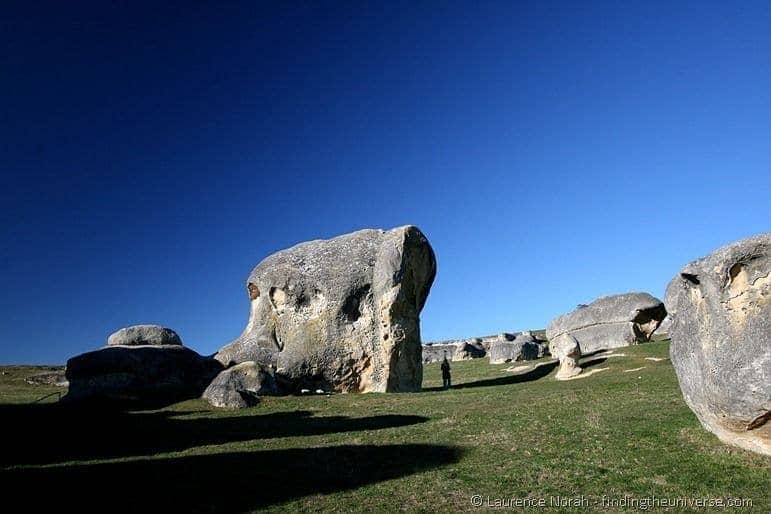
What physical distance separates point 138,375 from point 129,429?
10.3 meters

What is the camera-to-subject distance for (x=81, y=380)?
2598 cm

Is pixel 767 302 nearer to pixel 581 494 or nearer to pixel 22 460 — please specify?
pixel 581 494

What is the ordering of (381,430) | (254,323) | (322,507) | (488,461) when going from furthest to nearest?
(254,323), (381,430), (488,461), (322,507)

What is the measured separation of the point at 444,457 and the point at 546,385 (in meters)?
14.3

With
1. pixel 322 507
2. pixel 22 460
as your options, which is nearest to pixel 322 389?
pixel 22 460

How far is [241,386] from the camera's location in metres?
23.8

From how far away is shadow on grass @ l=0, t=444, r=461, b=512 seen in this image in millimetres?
9031

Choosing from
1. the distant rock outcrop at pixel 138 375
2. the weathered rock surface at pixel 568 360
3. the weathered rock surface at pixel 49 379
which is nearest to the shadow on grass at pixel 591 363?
the weathered rock surface at pixel 568 360

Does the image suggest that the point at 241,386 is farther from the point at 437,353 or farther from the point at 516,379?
the point at 437,353

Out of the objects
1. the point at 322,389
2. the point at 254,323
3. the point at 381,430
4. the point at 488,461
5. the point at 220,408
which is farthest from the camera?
the point at 254,323

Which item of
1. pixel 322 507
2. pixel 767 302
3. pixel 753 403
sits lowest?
pixel 322 507

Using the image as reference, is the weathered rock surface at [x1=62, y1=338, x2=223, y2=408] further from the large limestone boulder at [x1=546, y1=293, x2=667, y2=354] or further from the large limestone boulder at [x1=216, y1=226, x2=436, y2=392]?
the large limestone boulder at [x1=546, y1=293, x2=667, y2=354]

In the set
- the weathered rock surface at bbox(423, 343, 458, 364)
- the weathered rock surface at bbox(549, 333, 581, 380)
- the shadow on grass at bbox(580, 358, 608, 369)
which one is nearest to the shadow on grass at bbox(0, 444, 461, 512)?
the weathered rock surface at bbox(549, 333, 581, 380)

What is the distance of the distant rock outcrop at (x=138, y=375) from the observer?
80.9 feet
